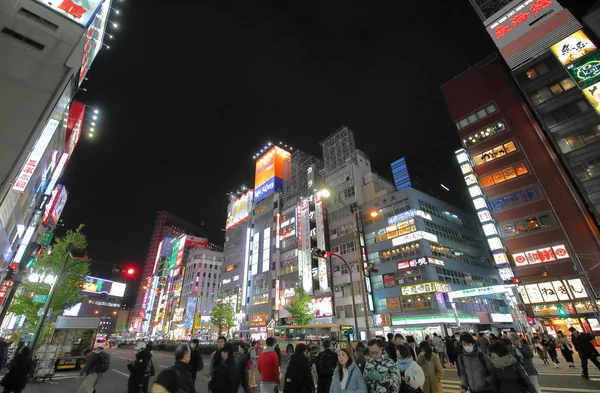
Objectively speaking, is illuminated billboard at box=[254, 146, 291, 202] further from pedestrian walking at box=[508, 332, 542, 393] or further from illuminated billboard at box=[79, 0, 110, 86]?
pedestrian walking at box=[508, 332, 542, 393]

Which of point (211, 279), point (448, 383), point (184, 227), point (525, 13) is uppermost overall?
point (184, 227)

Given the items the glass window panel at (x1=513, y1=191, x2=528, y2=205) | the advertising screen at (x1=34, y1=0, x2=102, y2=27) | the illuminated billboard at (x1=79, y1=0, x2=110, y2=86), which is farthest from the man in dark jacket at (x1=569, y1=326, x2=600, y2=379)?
the illuminated billboard at (x1=79, y1=0, x2=110, y2=86)

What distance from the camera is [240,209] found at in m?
86.1

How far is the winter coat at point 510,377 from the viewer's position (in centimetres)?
472

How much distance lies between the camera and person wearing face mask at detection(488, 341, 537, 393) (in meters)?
4.73

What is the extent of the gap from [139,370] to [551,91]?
4975 centimetres

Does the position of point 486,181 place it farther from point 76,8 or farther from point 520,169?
point 76,8

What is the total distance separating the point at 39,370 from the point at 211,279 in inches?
3457

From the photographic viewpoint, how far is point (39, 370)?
1408 centimetres

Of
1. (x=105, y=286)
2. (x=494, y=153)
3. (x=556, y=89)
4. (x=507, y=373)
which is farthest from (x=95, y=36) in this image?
(x=556, y=89)

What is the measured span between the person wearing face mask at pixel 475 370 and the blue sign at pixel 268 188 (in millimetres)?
68960

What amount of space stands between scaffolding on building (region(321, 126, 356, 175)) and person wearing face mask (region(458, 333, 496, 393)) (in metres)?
54.4

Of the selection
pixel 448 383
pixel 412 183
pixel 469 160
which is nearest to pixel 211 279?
pixel 412 183

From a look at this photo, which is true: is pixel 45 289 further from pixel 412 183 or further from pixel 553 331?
pixel 412 183
